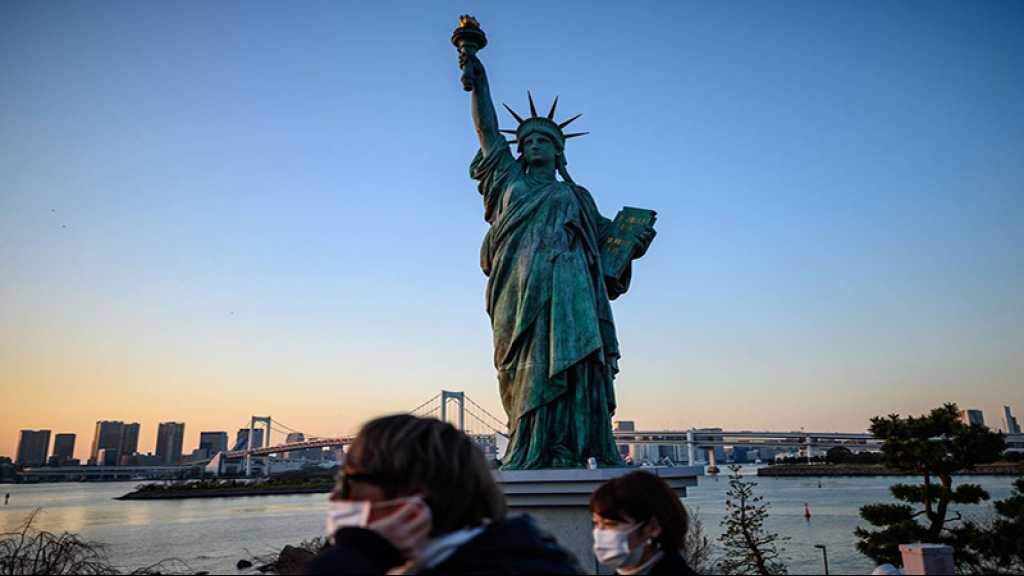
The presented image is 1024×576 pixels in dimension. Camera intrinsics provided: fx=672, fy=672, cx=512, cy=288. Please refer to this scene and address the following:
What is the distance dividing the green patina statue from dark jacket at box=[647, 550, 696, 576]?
391cm

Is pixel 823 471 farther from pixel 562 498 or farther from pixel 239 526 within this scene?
pixel 562 498

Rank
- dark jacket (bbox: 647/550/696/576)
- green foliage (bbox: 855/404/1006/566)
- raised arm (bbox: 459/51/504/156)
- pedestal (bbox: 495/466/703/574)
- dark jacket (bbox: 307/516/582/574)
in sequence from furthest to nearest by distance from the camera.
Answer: green foliage (bbox: 855/404/1006/566)
raised arm (bbox: 459/51/504/156)
pedestal (bbox: 495/466/703/574)
dark jacket (bbox: 647/550/696/576)
dark jacket (bbox: 307/516/582/574)

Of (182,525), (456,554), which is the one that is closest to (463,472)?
(456,554)

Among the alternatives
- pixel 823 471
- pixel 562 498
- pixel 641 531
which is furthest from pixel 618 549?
pixel 823 471

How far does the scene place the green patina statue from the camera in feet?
20.1

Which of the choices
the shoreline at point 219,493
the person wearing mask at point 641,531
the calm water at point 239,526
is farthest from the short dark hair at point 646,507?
the shoreline at point 219,493

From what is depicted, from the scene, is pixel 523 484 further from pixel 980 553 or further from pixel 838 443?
pixel 838 443

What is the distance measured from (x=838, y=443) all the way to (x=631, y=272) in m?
55.8

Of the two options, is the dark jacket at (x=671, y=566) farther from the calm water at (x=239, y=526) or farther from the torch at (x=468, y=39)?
the calm water at (x=239, y=526)

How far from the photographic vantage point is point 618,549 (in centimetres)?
209

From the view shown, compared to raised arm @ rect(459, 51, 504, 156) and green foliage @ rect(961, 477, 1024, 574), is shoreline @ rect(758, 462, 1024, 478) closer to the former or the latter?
green foliage @ rect(961, 477, 1024, 574)

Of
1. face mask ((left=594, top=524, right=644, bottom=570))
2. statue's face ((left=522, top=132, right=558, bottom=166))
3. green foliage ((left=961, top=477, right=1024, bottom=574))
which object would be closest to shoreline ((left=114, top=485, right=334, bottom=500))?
green foliage ((left=961, top=477, right=1024, bottom=574))

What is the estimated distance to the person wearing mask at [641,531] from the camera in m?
2.08

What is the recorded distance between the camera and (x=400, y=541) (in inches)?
52.3
